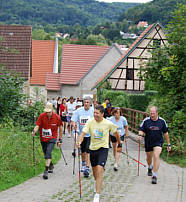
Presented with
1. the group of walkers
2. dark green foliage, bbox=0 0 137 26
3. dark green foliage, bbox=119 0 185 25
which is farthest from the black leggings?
dark green foliage, bbox=0 0 137 26

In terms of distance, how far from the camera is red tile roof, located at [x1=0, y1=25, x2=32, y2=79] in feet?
88.2

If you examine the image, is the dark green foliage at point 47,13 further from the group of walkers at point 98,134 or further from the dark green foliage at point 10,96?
the group of walkers at point 98,134

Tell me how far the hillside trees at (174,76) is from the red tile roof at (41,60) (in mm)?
37262

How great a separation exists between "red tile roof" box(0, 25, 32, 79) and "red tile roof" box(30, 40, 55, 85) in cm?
2083

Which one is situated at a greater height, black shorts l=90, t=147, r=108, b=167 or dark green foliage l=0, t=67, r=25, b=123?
dark green foliage l=0, t=67, r=25, b=123

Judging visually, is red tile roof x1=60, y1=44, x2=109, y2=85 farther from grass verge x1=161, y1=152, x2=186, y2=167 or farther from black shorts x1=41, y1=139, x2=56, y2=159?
black shorts x1=41, y1=139, x2=56, y2=159

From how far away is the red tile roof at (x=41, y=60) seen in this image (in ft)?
171

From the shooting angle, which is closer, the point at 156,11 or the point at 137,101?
the point at 137,101

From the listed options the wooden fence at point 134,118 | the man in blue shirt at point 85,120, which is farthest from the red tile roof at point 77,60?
the man in blue shirt at point 85,120

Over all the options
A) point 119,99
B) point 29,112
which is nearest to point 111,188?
point 29,112

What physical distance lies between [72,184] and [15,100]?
7.79 m

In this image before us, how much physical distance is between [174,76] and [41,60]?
4065 centimetres

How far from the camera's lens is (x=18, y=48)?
93.8 ft

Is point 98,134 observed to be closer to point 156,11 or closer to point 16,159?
point 16,159
